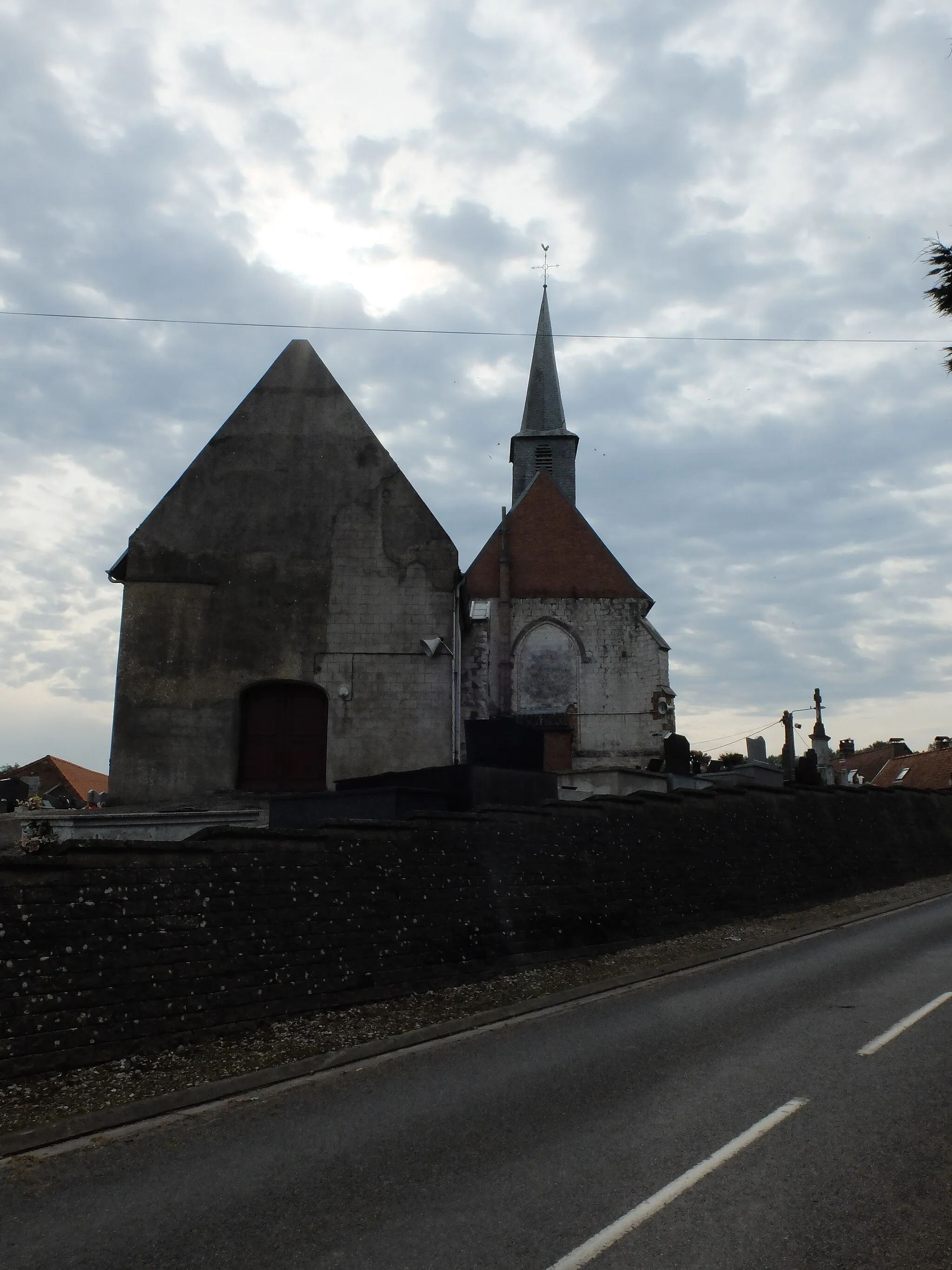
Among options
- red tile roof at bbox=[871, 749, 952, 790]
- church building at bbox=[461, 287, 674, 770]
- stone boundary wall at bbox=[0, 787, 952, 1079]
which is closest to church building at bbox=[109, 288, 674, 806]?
stone boundary wall at bbox=[0, 787, 952, 1079]

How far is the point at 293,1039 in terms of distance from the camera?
25.5 feet

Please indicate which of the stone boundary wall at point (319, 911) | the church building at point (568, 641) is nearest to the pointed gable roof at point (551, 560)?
the church building at point (568, 641)

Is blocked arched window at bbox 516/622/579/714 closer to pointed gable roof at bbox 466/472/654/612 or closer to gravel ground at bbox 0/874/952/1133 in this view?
pointed gable roof at bbox 466/472/654/612

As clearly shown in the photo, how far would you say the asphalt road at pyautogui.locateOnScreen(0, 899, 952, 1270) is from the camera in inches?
165

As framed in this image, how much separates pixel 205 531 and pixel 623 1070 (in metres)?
14.9

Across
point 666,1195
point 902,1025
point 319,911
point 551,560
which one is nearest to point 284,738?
point 319,911

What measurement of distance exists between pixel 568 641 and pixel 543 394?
767 inches

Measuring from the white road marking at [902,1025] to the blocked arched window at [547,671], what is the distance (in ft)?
100

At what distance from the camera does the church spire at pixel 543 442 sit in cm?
5222

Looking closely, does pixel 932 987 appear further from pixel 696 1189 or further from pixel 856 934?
pixel 696 1189

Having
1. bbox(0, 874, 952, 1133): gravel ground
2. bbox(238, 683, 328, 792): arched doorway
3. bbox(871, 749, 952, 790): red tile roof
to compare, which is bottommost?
bbox(0, 874, 952, 1133): gravel ground

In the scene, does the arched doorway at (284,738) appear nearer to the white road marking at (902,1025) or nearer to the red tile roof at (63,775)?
the white road marking at (902,1025)

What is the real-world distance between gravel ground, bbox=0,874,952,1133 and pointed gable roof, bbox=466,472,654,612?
2908 cm

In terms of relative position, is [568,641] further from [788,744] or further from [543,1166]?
[543,1166]
